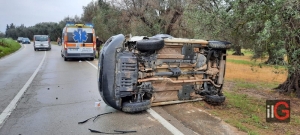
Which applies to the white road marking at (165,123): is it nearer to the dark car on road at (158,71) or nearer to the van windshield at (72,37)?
the dark car on road at (158,71)

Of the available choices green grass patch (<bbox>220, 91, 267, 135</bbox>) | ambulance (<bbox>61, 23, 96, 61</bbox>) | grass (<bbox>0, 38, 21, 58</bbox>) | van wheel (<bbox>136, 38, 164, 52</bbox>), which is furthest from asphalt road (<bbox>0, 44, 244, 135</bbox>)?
grass (<bbox>0, 38, 21, 58</bbox>)

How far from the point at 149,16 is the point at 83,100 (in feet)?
58.8

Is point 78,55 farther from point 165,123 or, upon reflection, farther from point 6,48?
point 6,48

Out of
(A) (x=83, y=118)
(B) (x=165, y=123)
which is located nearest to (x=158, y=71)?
(B) (x=165, y=123)

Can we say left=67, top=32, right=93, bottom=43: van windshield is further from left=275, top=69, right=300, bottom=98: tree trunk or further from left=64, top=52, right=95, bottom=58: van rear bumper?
left=275, top=69, right=300, bottom=98: tree trunk

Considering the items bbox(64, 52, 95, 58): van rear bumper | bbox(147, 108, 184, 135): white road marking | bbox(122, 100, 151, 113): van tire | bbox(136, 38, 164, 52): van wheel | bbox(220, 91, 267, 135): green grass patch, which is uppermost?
bbox(136, 38, 164, 52): van wheel

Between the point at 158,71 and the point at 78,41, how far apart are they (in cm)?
1217

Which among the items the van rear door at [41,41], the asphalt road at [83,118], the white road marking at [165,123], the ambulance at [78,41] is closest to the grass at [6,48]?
the van rear door at [41,41]

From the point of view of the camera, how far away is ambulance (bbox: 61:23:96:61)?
52.5ft

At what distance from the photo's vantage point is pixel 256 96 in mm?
7555

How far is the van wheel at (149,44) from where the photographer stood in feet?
15.8

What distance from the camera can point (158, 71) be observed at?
5.18 m

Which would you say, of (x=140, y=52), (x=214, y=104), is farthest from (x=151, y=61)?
(x=214, y=104)

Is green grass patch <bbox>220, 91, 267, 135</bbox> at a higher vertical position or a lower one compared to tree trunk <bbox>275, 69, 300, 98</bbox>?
lower
